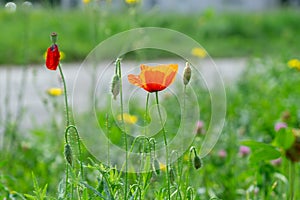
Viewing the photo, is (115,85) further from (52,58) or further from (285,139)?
(285,139)

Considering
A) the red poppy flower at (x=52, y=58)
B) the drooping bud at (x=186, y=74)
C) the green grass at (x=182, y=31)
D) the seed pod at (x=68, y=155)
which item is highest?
the green grass at (x=182, y=31)

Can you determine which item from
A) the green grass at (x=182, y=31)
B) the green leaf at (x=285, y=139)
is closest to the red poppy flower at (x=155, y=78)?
the green leaf at (x=285, y=139)

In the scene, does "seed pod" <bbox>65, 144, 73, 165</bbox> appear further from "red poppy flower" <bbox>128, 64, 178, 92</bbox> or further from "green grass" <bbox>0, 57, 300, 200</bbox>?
"red poppy flower" <bbox>128, 64, 178, 92</bbox>

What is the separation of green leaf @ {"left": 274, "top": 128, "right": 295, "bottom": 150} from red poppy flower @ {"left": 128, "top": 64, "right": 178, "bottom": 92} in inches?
22.5

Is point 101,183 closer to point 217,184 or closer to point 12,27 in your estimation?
point 217,184

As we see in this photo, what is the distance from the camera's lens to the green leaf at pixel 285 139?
196 centimetres

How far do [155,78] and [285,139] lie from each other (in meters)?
0.61

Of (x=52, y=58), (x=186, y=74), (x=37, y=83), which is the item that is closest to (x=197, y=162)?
(x=186, y=74)

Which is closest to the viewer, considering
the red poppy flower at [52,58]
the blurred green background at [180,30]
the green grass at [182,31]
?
the red poppy flower at [52,58]

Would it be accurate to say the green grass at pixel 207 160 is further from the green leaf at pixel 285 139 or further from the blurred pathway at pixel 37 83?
the blurred pathway at pixel 37 83

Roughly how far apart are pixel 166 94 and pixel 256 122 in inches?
25.2

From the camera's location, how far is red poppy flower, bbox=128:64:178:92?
1477 mm

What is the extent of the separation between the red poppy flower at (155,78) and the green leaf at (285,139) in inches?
22.5

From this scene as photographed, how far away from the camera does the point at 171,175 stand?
1.63m
